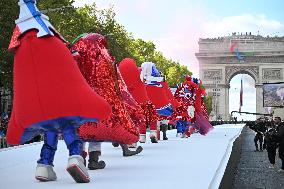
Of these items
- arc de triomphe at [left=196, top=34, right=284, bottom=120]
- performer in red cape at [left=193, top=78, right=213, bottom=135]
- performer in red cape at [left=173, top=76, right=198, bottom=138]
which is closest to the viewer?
performer in red cape at [left=173, top=76, right=198, bottom=138]

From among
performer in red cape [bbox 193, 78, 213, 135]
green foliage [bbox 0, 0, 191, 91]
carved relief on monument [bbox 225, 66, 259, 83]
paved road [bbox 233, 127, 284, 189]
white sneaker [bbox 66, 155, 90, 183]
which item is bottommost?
paved road [bbox 233, 127, 284, 189]

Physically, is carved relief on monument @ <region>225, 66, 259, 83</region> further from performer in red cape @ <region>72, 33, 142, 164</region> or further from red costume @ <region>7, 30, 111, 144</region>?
red costume @ <region>7, 30, 111, 144</region>

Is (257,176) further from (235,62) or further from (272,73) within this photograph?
(235,62)

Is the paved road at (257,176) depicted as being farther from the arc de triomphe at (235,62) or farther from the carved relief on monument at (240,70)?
the carved relief on monument at (240,70)

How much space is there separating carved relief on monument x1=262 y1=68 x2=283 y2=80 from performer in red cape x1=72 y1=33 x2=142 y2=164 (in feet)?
290

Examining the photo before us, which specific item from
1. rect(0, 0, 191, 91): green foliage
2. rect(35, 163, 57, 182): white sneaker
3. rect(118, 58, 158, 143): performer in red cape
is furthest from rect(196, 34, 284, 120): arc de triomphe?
rect(35, 163, 57, 182): white sneaker

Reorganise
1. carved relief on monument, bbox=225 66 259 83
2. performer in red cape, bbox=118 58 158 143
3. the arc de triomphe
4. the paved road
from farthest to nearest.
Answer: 1. carved relief on monument, bbox=225 66 259 83
2. the arc de triomphe
3. performer in red cape, bbox=118 58 158 143
4. the paved road

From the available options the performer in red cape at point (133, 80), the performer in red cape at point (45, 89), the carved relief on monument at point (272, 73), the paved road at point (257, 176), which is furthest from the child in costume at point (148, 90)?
the carved relief on monument at point (272, 73)

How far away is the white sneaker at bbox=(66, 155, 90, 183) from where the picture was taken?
6.14 metres

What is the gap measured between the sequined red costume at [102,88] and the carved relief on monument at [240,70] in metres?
91.6

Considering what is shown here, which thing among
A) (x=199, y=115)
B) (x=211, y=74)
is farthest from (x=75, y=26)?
(x=211, y=74)

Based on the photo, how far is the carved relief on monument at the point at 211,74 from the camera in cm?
9794

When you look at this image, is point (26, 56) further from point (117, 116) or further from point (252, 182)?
point (252, 182)

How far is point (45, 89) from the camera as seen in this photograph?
591 cm
